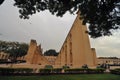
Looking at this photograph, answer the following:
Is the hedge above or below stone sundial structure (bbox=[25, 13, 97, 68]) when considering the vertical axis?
below

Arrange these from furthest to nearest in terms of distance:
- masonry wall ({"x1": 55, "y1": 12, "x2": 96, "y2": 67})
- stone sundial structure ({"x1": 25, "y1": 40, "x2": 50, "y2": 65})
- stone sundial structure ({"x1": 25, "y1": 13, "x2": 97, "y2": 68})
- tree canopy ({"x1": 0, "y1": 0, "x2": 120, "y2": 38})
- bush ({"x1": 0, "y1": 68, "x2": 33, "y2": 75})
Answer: stone sundial structure ({"x1": 25, "y1": 40, "x2": 50, "y2": 65}), stone sundial structure ({"x1": 25, "y1": 13, "x2": 97, "y2": 68}), masonry wall ({"x1": 55, "y1": 12, "x2": 96, "y2": 67}), bush ({"x1": 0, "y1": 68, "x2": 33, "y2": 75}), tree canopy ({"x1": 0, "y1": 0, "x2": 120, "y2": 38})

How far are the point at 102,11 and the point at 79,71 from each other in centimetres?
1719

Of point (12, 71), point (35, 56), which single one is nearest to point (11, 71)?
point (12, 71)

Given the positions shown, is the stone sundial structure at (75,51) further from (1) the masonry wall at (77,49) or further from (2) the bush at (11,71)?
(2) the bush at (11,71)

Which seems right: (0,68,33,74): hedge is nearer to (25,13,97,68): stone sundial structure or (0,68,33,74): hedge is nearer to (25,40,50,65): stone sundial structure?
(25,13,97,68): stone sundial structure

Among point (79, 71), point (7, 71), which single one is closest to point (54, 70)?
point (79, 71)

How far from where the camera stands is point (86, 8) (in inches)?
489

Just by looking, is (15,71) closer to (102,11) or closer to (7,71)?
(7,71)

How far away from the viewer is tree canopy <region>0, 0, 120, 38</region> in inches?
464

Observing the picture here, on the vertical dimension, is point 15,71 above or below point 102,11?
below

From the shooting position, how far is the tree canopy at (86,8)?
11.8 metres

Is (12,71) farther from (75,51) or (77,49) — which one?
(77,49)

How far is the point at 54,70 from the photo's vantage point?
26312 mm

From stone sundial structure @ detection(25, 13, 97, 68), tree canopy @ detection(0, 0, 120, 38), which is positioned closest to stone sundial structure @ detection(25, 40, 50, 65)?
stone sundial structure @ detection(25, 13, 97, 68)
